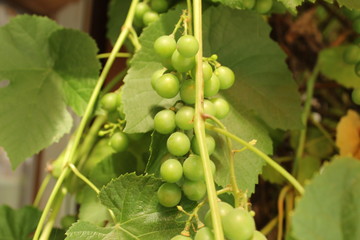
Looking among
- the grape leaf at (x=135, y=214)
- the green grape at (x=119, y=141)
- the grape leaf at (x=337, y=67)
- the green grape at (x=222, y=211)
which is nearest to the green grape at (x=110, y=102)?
the green grape at (x=119, y=141)

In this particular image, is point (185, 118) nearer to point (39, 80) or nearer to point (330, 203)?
point (330, 203)

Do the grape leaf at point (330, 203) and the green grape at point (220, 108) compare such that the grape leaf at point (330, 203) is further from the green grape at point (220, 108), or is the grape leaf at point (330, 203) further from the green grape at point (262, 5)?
the green grape at point (262, 5)

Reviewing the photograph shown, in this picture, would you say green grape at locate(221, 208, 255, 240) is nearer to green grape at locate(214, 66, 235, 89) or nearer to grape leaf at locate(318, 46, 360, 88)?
green grape at locate(214, 66, 235, 89)

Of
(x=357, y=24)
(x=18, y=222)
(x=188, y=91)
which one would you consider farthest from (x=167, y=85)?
(x=18, y=222)

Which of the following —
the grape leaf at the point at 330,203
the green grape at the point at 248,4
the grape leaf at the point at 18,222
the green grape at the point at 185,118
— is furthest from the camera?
the grape leaf at the point at 18,222

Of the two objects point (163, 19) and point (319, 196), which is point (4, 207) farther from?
point (319, 196)

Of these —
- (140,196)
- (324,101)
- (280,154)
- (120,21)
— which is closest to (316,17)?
(324,101)
